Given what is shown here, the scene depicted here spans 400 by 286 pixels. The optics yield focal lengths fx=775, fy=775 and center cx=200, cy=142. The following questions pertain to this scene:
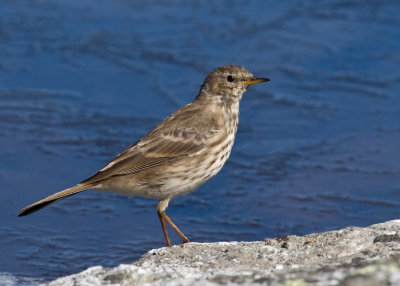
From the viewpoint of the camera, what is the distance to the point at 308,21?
513 inches

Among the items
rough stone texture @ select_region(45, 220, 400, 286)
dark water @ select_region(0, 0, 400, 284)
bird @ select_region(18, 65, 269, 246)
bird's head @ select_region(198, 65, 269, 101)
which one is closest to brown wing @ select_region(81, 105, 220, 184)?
bird @ select_region(18, 65, 269, 246)

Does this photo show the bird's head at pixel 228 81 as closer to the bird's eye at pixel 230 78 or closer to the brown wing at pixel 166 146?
the bird's eye at pixel 230 78

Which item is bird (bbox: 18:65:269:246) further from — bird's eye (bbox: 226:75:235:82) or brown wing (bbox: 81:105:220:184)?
bird's eye (bbox: 226:75:235:82)

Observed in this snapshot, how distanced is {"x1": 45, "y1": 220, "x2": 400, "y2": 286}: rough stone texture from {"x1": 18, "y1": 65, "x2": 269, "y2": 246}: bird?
124 cm

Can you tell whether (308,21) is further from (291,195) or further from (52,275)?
(52,275)

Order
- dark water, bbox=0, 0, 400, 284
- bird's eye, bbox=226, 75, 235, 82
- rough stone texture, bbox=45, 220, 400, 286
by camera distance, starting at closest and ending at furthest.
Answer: rough stone texture, bbox=45, 220, 400, 286 < bird's eye, bbox=226, 75, 235, 82 < dark water, bbox=0, 0, 400, 284

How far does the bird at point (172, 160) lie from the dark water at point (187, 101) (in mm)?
828

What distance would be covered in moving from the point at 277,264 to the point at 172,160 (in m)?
2.39

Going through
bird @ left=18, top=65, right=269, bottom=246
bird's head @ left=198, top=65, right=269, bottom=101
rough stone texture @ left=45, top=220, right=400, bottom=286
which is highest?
bird's head @ left=198, top=65, right=269, bottom=101

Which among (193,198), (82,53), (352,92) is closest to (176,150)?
(193,198)

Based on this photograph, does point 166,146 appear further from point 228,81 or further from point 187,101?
point 187,101

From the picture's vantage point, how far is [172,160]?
267 inches

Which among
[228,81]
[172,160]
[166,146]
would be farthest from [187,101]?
[172,160]

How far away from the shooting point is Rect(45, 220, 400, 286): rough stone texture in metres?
3.98
